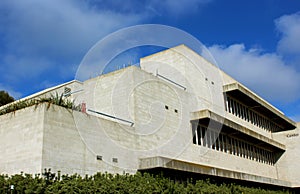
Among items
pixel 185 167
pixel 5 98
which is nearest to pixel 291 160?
pixel 185 167

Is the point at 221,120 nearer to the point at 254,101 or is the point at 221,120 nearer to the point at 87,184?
the point at 254,101

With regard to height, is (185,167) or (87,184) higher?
(185,167)

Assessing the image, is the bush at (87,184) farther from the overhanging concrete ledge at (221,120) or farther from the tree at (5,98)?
the tree at (5,98)

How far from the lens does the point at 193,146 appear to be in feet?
→ 77.6

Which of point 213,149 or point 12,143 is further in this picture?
point 213,149

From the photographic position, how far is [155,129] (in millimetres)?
21078

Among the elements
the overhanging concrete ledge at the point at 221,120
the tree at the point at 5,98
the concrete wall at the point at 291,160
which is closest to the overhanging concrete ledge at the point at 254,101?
the concrete wall at the point at 291,160

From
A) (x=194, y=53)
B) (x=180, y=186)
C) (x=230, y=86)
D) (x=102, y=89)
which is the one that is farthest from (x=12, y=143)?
(x=230, y=86)

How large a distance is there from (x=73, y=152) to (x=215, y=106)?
51.6ft

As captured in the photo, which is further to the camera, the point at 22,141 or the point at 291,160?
the point at 291,160

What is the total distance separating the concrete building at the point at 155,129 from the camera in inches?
607

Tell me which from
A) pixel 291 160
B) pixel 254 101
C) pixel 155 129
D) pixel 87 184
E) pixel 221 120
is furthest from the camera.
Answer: pixel 291 160

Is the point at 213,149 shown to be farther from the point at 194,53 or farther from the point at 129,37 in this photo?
the point at 129,37

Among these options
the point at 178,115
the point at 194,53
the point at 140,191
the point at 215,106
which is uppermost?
the point at 194,53
